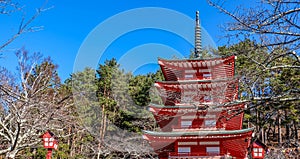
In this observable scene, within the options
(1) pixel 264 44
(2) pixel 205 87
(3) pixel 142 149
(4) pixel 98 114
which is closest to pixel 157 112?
(2) pixel 205 87

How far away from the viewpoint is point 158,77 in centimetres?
2552

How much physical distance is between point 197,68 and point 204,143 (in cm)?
349

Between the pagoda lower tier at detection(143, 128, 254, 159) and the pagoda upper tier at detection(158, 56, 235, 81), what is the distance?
108 inches

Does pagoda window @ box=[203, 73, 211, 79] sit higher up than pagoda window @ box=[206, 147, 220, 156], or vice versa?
pagoda window @ box=[203, 73, 211, 79]

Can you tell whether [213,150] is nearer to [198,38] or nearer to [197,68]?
[197,68]

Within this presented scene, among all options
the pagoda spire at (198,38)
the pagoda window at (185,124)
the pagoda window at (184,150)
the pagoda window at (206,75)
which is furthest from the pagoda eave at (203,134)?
the pagoda spire at (198,38)

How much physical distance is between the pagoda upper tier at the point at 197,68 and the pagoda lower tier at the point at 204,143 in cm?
275

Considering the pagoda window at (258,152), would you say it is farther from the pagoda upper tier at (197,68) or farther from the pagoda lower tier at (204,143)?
the pagoda upper tier at (197,68)

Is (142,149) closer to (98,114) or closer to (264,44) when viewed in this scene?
(98,114)

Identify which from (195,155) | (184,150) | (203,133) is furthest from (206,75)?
(195,155)

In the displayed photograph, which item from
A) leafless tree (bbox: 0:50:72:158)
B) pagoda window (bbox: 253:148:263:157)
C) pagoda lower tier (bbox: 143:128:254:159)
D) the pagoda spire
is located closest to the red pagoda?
pagoda lower tier (bbox: 143:128:254:159)

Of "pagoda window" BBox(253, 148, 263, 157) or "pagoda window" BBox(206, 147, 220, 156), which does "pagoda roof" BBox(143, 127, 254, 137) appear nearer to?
"pagoda window" BBox(206, 147, 220, 156)

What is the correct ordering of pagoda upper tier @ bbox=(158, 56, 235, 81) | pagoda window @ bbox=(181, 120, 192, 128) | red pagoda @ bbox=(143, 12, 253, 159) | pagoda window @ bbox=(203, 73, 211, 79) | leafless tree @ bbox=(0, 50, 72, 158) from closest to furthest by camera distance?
leafless tree @ bbox=(0, 50, 72, 158) → red pagoda @ bbox=(143, 12, 253, 159) → pagoda window @ bbox=(181, 120, 192, 128) → pagoda upper tier @ bbox=(158, 56, 235, 81) → pagoda window @ bbox=(203, 73, 211, 79)

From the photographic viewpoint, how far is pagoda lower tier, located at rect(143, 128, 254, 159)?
11.4 meters
